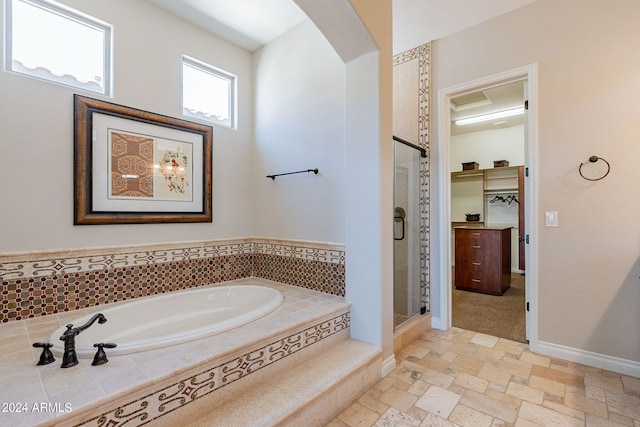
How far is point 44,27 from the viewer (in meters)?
1.97

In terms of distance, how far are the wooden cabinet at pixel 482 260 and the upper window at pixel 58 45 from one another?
14.3ft

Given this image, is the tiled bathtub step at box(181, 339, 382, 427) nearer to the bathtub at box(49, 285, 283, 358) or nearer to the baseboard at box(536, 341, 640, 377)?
the bathtub at box(49, 285, 283, 358)

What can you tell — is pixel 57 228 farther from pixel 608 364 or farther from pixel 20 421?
pixel 608 364

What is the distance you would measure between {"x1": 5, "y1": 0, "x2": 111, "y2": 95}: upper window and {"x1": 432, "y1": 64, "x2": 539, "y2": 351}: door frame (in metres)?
2.84

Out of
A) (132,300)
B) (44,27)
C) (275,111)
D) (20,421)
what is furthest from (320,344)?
(44,27)

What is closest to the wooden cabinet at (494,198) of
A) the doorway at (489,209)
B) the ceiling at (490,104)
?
the doorway at (489,209)

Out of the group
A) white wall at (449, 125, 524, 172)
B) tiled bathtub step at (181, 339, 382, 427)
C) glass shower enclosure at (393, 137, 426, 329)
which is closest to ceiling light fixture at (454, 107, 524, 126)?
white wall at (449, 125, 524, 172)

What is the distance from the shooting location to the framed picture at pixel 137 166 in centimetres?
204

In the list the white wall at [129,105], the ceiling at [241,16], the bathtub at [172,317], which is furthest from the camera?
the ceiling at [241,16]

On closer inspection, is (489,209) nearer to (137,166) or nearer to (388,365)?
(388,365)

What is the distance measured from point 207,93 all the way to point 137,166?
40.6 inches

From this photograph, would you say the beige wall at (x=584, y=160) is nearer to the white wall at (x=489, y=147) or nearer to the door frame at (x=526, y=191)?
the door frame at (x=526, y=191)

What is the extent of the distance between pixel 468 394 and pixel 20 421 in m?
2.05

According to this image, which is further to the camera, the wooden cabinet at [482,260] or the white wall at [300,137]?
the wooden cabinet at [482,260]
